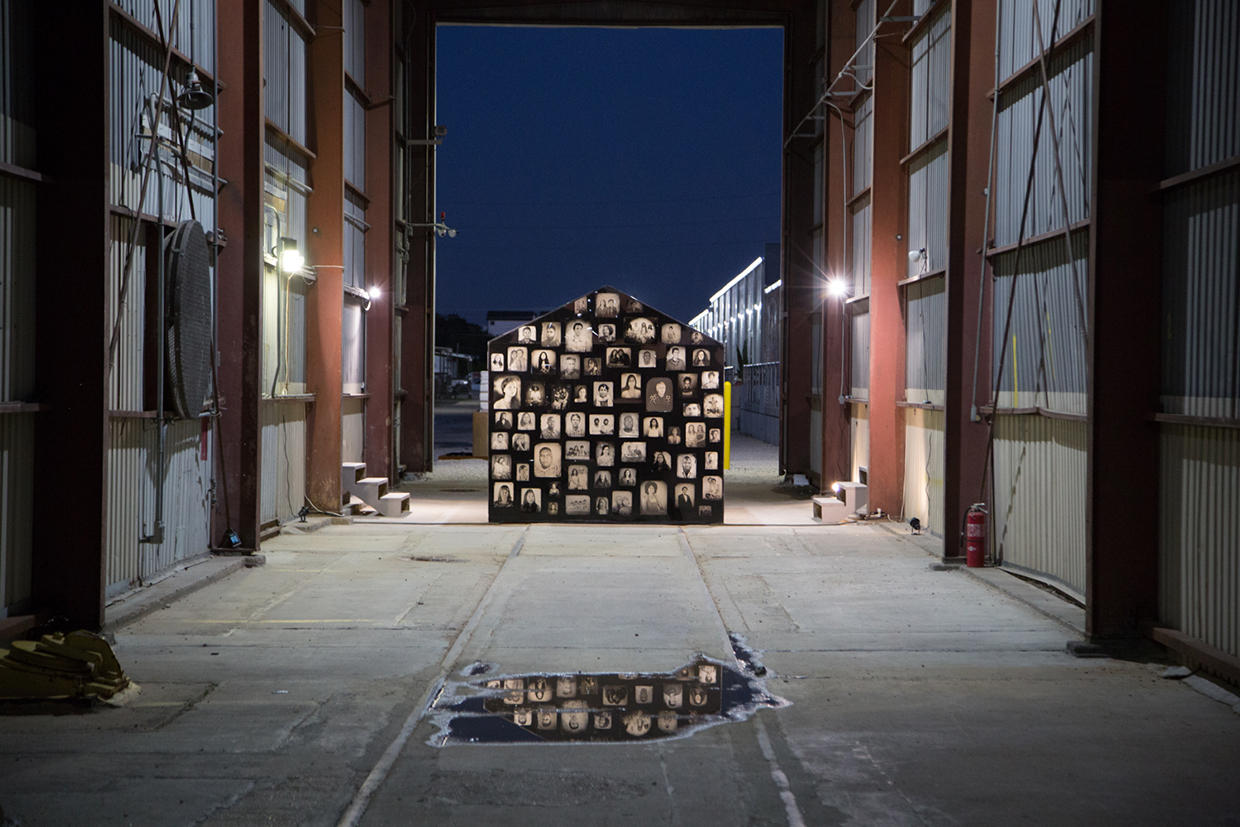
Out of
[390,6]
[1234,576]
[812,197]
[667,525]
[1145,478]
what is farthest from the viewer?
[812,197]

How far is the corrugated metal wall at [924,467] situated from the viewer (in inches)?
609

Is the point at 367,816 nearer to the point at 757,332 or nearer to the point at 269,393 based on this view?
the point at 269,393

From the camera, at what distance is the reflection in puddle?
684 centimetres

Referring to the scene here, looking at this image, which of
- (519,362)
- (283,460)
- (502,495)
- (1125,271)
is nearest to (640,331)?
(519,362)

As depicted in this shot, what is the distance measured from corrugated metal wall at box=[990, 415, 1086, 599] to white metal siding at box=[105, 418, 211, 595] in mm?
8628

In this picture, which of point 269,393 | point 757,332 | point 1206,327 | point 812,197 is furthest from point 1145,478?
point 757,332

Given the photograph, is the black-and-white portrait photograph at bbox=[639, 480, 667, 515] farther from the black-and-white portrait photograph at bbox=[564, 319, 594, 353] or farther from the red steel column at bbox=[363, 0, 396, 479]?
the red steel column at bbox=[363, 0, 396, 479]

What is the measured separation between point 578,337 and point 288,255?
417 cm

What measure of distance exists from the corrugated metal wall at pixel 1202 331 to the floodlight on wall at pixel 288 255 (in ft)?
36.3

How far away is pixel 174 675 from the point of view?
818 cm

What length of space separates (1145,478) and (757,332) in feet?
136

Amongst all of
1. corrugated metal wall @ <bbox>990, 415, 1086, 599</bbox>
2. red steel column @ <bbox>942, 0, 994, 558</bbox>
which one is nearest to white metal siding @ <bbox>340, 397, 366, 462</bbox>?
red steel column @ <bbox>942, 0, 994, 558</bbox>

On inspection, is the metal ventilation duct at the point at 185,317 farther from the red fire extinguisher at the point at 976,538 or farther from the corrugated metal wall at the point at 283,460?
the red fire extinguisher at the point at 976,538

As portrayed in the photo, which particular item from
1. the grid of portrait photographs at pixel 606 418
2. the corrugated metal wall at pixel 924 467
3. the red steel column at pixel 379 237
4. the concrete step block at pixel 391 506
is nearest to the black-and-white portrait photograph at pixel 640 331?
the grid of portrait photographs at pixel 606 418
